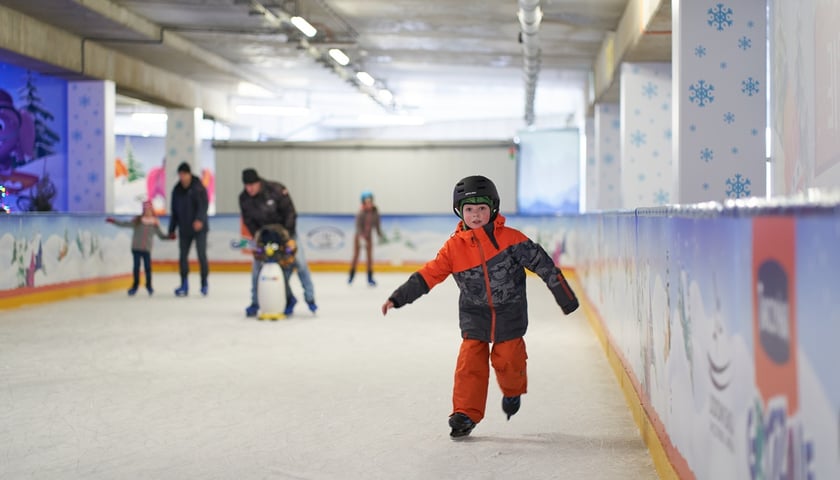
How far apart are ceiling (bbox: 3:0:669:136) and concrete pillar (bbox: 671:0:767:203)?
510cm

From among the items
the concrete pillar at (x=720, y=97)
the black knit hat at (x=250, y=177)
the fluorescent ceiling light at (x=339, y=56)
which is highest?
the fluorescent ceiling light at (x=339, y=56)

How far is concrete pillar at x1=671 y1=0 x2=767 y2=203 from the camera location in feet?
31.0

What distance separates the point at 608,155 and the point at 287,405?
47.8ft


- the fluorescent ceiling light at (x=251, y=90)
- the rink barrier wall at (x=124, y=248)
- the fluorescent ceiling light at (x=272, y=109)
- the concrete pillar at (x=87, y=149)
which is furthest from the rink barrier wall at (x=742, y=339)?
the fluorescent ceiling light at (x=272, y=109)

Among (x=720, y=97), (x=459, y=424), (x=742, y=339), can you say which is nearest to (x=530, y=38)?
(x=720, y=97)

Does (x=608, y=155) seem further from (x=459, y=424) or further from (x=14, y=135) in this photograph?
(x=459, y=424)

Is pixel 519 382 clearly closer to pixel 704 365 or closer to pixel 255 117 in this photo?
pixel 704 365

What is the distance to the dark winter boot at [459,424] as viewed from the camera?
5211 millimetres

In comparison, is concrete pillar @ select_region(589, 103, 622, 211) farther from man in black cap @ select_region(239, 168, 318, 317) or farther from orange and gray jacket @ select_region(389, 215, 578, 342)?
orange and gray jacket @ select_region(389, 215, 578, 342)

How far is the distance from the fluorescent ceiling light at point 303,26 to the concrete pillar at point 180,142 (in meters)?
8.30

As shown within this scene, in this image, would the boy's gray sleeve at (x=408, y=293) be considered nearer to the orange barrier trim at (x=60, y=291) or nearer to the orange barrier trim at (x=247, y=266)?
the orange barrier trim at (x=60, y=291)

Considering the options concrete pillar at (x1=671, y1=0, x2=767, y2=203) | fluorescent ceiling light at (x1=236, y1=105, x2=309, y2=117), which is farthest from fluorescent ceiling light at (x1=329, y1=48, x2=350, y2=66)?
fluorescent ceiling light at (x1=236, y1=105, x2=309, y2=117)

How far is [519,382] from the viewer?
213 inches

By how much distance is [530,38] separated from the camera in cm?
1633
